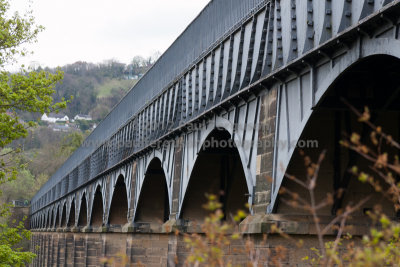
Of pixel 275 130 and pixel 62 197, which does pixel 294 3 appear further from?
pixel 62 197

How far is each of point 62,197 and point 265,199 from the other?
1979 inches

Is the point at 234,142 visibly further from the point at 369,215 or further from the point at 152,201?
the point at 152,201

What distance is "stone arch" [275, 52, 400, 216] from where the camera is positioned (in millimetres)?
10883

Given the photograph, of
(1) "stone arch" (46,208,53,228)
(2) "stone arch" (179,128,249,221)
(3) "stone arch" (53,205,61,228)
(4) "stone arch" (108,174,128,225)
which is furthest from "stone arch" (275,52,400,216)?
(1) "stone arch" (46,208,53,228)

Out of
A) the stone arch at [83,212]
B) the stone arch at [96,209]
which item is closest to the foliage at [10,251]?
the stone arch at [96,209]

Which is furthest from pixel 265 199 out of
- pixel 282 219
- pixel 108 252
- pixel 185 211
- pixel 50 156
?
pixel 50 156

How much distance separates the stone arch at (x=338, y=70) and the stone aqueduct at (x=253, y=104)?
0.7 inches

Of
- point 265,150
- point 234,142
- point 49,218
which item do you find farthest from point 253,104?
point 49,218

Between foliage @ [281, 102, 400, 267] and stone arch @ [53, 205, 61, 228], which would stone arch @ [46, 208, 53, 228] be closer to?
stone arch @ [53, 205, 61, 228]

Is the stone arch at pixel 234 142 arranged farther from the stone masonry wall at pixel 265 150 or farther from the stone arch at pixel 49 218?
the stone arch at pixel 49 218

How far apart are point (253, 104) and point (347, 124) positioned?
2.14 metres

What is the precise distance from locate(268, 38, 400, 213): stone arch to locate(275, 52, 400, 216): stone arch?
0.36 ft

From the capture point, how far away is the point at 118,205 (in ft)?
112

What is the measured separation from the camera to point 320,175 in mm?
12570
